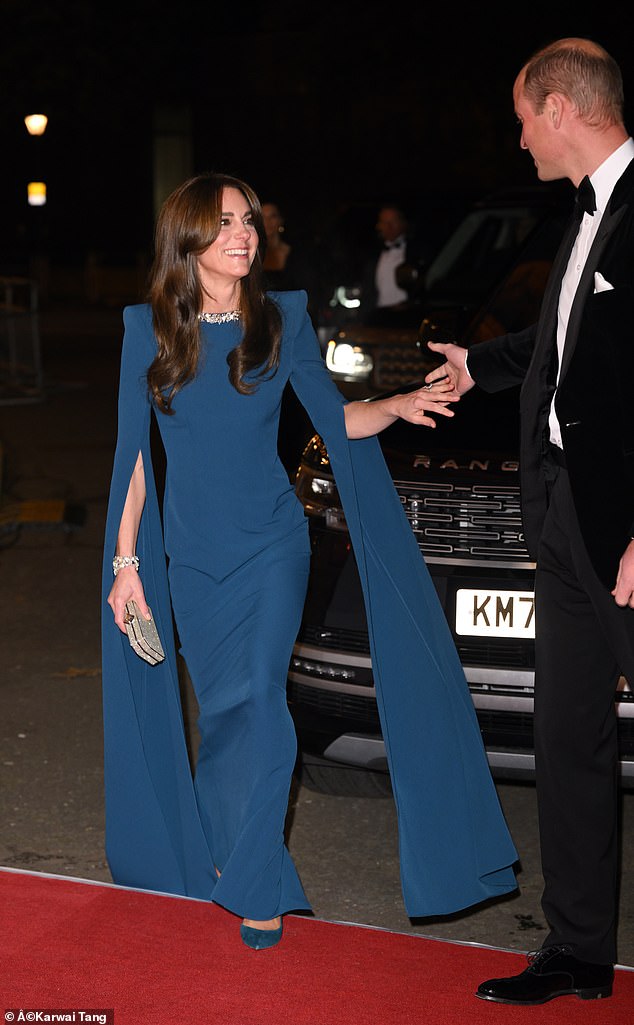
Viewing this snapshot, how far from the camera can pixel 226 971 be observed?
11.7ft

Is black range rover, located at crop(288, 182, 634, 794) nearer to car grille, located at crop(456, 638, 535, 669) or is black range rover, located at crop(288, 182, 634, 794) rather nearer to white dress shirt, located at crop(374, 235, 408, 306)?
car grille, located at crop(456, 638, 535, 669)

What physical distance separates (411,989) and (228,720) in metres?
0.80

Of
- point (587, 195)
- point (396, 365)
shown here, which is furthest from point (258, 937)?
point (396, 365)

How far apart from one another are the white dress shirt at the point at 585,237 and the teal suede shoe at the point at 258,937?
1.37 m

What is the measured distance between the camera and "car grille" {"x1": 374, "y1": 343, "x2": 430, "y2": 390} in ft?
34.4

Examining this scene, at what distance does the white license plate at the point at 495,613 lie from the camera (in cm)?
411

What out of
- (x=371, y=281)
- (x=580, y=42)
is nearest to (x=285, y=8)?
(x=371, y=281)

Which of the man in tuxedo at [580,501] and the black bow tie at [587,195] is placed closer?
the man in tuxedo at [580,501]

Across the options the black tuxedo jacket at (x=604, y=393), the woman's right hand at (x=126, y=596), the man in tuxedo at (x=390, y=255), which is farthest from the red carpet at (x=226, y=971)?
the man in tuxedo at (x=390, y=255)

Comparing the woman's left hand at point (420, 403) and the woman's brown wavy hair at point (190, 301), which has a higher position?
the woman's brown wavy hair at point (190, 301)

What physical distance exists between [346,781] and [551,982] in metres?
1.39

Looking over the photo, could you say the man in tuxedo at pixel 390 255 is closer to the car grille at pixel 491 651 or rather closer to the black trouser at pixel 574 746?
the car grille at pixel 491 651

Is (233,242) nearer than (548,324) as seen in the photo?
No

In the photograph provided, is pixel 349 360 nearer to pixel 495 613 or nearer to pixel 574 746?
pixel 495 613
